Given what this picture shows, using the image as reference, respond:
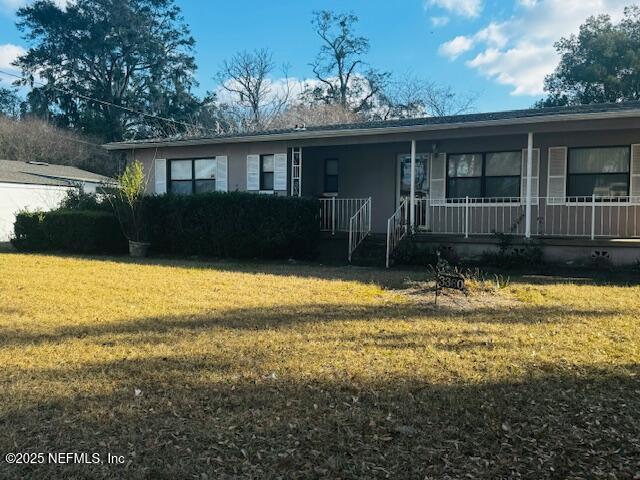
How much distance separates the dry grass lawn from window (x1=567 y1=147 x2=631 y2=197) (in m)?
4.95

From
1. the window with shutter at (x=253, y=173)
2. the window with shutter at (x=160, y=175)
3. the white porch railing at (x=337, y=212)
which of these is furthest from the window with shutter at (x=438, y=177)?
the window with shutter at (x=160, y=175)

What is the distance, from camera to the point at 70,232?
1445 cm

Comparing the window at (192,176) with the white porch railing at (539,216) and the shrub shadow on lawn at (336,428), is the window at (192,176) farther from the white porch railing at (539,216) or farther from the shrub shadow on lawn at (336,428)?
the shrub shadow on lawn at (336,428)

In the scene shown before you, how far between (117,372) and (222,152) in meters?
11.9

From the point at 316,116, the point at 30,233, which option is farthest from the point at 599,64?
the point at 30,233

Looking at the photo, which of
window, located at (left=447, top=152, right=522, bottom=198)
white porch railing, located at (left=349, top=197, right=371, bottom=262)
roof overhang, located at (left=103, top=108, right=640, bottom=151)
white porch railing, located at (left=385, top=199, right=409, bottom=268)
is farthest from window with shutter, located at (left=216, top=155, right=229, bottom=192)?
window, located at (left=447, top=152, right=522, bottom=198)

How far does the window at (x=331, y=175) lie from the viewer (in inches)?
595

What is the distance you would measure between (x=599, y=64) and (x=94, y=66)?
109 ft

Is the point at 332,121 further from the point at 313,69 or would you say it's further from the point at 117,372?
the point at 117,372

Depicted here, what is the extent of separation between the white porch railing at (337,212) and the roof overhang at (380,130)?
1.84 m

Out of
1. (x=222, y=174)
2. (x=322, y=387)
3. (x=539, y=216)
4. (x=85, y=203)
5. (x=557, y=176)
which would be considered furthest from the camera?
(x=85, y=203)

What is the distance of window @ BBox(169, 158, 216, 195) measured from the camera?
52.2ft

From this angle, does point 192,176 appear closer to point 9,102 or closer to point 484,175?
point 484,175

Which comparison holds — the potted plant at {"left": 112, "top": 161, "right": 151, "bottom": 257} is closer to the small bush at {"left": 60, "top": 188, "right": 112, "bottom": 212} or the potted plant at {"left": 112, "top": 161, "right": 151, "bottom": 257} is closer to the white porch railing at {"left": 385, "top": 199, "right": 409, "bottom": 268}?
the small bush at {"left": 60, "top": 188, "right": 112, "bottom": 212}
